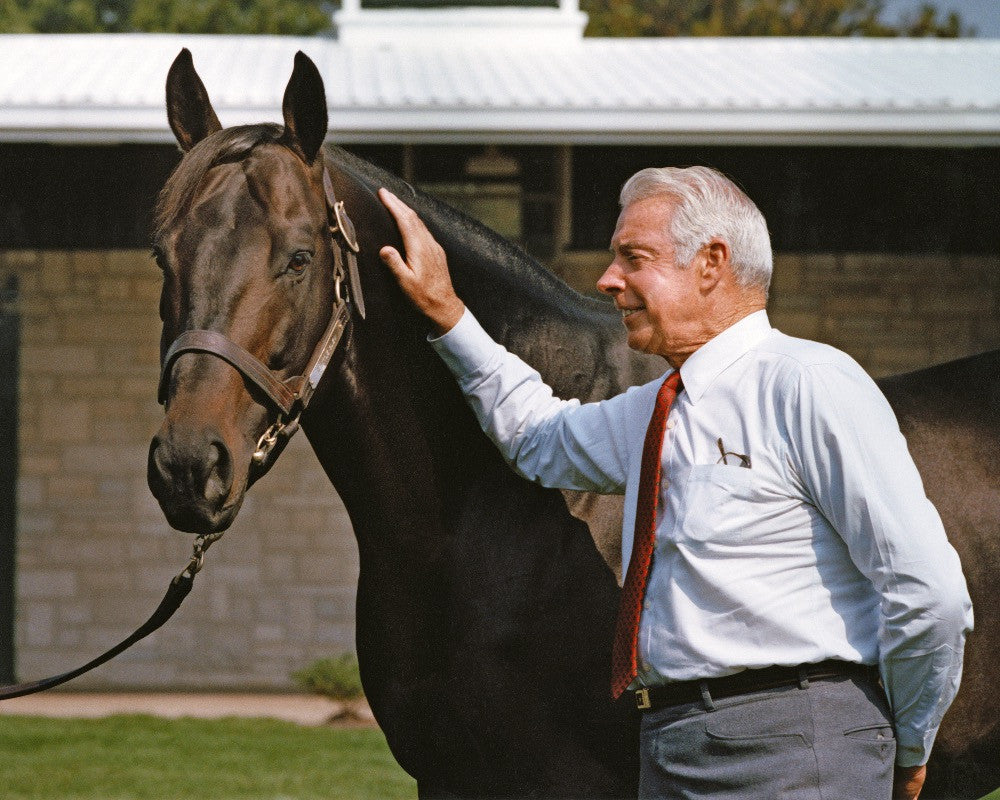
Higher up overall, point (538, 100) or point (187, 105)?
point (187, 105)

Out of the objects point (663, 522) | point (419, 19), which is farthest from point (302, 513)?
point (663, 522)

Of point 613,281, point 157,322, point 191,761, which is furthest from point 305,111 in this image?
point 157,322

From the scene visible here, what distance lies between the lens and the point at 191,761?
277 inches

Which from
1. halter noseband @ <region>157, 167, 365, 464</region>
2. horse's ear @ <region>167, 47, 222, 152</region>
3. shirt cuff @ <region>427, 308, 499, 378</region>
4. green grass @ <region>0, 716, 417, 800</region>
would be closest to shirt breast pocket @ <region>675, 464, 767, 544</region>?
shirt cuff @ <region>427, 308, 499, 378</region>

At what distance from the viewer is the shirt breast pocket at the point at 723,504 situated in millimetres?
2160

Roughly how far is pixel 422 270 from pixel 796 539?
1.04 meters

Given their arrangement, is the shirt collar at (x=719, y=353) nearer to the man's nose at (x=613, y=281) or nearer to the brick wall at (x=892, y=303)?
the man's nose at (x=613, y=281)

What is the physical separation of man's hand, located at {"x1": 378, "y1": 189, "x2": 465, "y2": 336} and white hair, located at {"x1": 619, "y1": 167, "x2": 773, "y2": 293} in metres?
0.61

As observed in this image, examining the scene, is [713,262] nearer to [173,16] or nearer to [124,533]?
[124,533]

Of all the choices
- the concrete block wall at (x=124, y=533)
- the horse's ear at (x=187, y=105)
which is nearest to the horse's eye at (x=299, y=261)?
→ the horse's ear at (x=187, y=105)

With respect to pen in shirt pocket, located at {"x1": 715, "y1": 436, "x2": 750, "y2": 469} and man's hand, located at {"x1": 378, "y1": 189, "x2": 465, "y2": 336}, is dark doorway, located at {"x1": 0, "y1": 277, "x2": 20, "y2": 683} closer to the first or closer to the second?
man's hand, located at {"x1": 378, "y1": 189, "x2": 465, "y2": 336}

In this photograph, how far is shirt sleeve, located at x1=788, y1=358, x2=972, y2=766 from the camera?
2.07 m

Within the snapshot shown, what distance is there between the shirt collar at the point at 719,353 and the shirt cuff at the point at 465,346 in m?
0.57

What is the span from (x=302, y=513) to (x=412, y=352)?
21.1 feet
